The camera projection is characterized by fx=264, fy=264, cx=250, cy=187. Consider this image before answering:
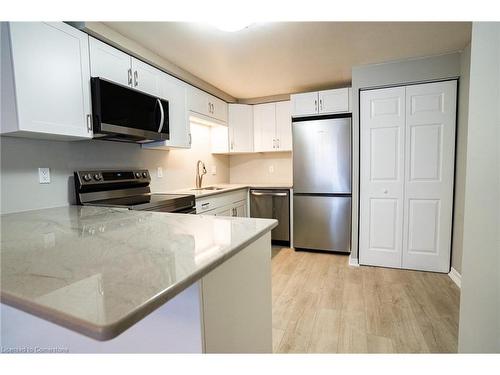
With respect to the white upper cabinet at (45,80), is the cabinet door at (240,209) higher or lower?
lower

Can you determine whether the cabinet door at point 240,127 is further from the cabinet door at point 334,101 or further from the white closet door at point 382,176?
the white closet door at point 382,176

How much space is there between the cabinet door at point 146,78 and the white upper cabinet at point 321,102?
1.67m

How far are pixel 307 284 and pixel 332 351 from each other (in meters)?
0.92

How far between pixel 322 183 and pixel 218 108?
1683 millimetres

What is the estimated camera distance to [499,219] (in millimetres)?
874

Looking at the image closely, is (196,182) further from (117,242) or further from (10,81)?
(117,242)

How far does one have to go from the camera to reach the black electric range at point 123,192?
2.01 metres

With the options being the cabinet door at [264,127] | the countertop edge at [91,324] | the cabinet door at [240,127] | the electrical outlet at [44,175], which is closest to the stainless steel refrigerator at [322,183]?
the cabinet door at [264,127]

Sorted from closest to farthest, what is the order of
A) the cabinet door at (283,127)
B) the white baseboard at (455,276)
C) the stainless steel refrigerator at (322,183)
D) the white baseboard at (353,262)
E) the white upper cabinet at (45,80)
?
the white upper cabinet at (45,80) < the white baseboard at (455,276) < the white baseboard at (353,262) < the stainless steel refrigerator at (322,183) < the cabinet door at (283,127)

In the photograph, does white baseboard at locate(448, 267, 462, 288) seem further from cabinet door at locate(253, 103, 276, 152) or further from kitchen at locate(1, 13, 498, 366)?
cabinet door at locate(253, 103, 276, 152)

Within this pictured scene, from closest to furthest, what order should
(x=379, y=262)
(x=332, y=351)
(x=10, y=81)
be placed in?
(x=10, y=81) < (x=332, y=351) < (x=379, y=262)

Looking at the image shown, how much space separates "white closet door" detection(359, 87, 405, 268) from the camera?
272 centimetres
